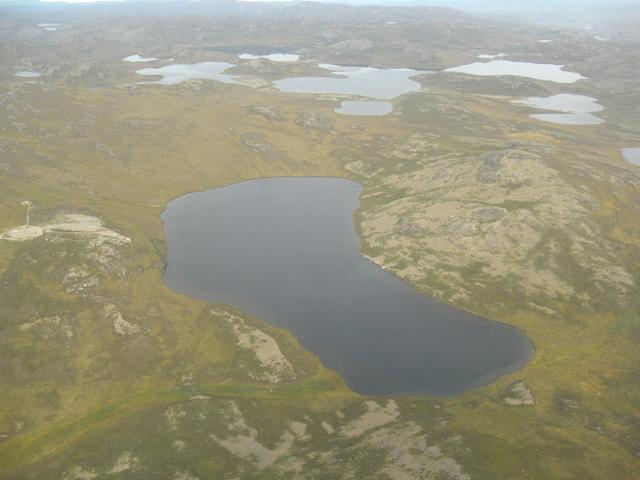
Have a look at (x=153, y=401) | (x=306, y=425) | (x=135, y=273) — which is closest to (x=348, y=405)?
(x=306, y=425)

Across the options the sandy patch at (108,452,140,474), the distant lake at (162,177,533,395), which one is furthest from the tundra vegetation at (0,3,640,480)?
the distant lake at (162,177,533,395)

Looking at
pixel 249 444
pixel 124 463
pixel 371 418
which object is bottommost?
pixel 249 444

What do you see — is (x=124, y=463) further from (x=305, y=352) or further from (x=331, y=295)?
(x=331, y=295)

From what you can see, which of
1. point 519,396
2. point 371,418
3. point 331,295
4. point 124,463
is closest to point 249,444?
point 124,463

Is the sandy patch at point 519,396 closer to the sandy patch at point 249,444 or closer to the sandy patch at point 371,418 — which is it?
the sandy patch at point 371,418

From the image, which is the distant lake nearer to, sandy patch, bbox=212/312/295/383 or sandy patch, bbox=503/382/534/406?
sandy patch, bbox=503/382/534/406

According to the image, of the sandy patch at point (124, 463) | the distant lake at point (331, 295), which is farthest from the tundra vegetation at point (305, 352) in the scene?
the distant lake at point (331, 295)

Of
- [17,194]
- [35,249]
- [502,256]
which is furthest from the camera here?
[17,194]

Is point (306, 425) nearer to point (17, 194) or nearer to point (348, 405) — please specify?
point (348, 405)

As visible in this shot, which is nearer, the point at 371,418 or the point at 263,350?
the point at 371,418
